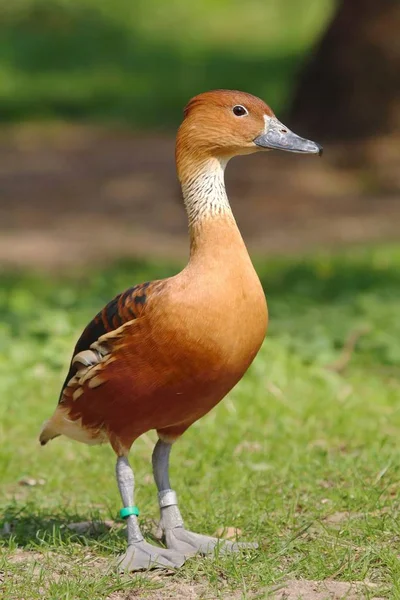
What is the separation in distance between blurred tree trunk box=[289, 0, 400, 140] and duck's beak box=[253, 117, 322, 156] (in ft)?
30.3

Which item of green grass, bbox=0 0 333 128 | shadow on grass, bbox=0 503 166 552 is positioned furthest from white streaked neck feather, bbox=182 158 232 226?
green grass, bbox=0 0 333 128

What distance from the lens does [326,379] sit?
7156 millimetres

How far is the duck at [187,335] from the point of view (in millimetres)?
4141

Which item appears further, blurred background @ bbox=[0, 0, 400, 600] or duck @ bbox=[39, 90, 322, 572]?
blurred background @ bbox=[0, 0, 400, 600]

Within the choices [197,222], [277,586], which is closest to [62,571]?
[277,586]

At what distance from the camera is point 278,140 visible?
445 cm

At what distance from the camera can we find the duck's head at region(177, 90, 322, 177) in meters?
4.41

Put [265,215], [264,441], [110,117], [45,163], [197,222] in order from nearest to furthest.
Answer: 1. [197,222]
2. [264,441]
3. [265,215]
4. [45,163]
5. [110,117]

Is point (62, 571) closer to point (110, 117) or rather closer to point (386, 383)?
point (386, 383)

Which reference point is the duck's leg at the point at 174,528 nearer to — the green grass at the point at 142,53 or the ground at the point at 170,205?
the ground at the point at 170,205

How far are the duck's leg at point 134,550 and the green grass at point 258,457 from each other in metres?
0.07

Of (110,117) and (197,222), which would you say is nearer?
(197,222)

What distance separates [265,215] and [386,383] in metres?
5.79

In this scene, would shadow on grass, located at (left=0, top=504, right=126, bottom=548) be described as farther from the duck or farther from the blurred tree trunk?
the blurred tree trunk
